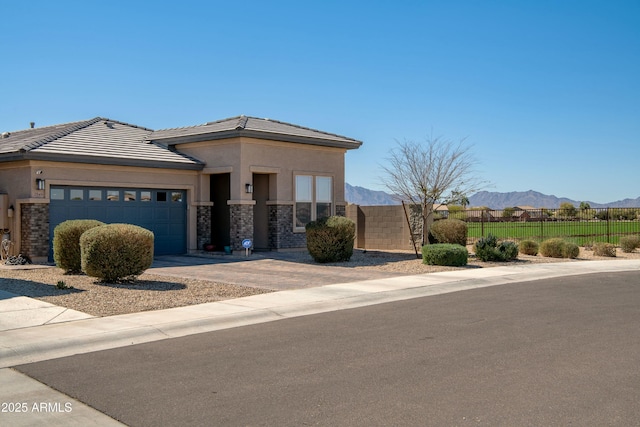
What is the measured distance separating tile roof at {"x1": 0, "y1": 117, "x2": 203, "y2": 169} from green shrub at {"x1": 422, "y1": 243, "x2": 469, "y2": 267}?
9259mm

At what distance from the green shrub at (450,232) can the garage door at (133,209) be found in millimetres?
9383

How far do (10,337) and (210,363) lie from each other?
3487mm

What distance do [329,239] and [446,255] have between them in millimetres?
3687

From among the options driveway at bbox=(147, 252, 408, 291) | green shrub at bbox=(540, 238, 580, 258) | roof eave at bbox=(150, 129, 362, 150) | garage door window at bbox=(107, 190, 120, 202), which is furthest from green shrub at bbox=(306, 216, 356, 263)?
green shrub at bbox=(540, 238, 580, 258)

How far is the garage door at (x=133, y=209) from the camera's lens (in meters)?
21.4

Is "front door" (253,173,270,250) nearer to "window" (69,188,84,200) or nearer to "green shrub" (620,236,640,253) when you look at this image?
"window" (69,188,84,200)

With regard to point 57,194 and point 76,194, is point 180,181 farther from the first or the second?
point 57,194

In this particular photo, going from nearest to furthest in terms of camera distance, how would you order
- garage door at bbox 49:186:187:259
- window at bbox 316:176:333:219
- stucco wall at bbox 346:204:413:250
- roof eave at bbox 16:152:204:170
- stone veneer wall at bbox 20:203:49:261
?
roof eave at bbox 16:152:204:170
stone veneer wall at bbox 20:203:49:261
garage door at bbox 49:186:187:259
window at bbox 316:176:333:219
stucco wall at bbox 346:204:413:250

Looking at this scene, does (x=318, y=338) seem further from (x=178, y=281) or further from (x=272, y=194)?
(x=272, y=194)

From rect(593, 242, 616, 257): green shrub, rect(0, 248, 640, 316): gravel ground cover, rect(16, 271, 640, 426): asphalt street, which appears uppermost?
rect(593, 242, 616, 257): green shrub

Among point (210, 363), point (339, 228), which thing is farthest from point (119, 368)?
point (339, 228)

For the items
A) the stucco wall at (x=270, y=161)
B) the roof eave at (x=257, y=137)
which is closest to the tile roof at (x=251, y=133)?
the roof eave at (x=257, y=137)

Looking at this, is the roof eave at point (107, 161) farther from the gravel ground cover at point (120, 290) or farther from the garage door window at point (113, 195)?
the gravel ground cover at point (120, 290)

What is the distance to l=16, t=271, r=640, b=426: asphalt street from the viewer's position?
247 inches
